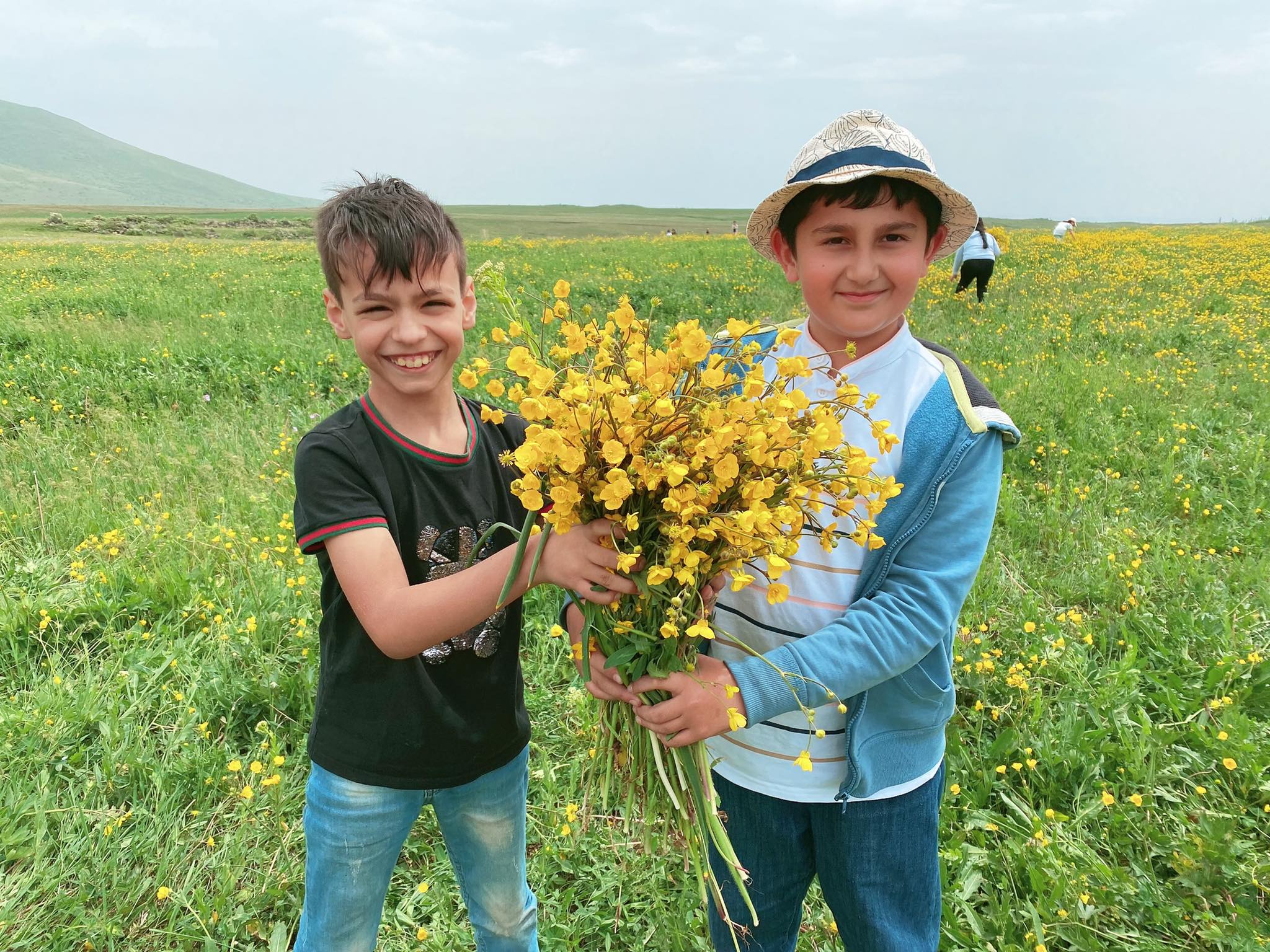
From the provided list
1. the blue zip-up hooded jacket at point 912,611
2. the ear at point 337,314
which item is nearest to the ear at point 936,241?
the blue zip-up hooded jacket at point 912,611

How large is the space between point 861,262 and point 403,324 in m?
0.88

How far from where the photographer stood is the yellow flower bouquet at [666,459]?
3.02 ft

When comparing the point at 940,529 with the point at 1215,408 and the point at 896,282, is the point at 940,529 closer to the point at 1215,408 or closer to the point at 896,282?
the point at 896,282

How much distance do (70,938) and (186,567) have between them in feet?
5.83

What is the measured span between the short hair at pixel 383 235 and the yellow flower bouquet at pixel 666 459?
1.44 feet

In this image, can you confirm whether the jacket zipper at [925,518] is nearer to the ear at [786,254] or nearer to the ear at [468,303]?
the ear at [786,254]

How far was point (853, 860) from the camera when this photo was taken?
4.75 ft

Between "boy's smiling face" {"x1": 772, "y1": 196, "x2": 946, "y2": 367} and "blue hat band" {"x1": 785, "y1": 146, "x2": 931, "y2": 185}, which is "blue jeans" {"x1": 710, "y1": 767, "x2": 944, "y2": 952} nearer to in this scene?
"boy's smiling face" {"x1": 772, "y1": 196, "x2": 946, "y2": 367}

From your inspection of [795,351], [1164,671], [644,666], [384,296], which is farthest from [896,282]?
[1164,671]

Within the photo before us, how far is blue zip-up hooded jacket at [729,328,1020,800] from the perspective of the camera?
119 cm

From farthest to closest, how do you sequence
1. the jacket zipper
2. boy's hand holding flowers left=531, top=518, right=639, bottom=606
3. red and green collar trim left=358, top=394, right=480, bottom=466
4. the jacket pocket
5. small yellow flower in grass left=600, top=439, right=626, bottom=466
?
red and green collar trim left=358, top=394, right=480, bottom=466 < the jacket pocket < the jacket zipper < boy's hand holding flowers left=531, top=518, right=639, bottom=606 < small yellow flower in grass left=600, top=439, right=626, bottom=466

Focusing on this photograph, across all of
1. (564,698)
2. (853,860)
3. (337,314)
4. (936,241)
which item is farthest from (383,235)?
→ (564,698)

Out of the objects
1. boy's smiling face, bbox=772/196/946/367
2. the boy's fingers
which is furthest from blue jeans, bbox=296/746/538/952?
boy's smiling face, bbox=772/196/946/367

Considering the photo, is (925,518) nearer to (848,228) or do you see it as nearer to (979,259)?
(848,228)
